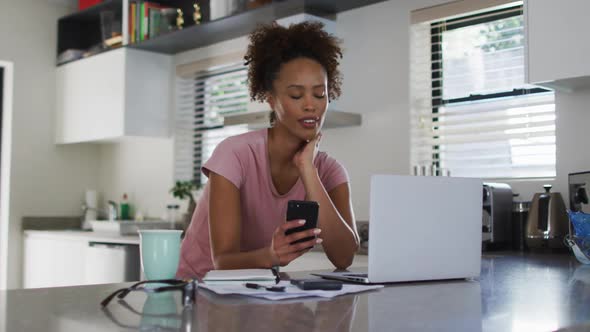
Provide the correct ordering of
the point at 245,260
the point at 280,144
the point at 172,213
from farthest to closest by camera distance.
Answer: the point at 172,213 → the point at 280,144 → the point at 245,260

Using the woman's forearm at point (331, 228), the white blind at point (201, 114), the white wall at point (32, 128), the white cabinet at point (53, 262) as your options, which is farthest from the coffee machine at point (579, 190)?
the white wall at point (32, 128)

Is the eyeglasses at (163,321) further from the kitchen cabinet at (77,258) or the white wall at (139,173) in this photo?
the white wall at (139,173)

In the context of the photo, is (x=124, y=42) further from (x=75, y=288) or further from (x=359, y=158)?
(x=75, y=288)

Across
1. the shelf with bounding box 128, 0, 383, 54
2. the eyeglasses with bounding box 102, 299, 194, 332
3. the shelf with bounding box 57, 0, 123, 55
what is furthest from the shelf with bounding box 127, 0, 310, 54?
the eyeglasses with bounding box 102, 299, 194, 332

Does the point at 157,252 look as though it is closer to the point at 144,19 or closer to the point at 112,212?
the point at 144,19

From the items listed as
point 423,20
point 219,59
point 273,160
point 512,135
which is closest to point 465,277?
point 273,160

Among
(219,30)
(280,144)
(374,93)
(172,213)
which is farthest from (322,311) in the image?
(172,213)

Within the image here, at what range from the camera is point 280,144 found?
77.6 inches

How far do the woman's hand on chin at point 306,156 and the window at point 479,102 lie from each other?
132 centimetres

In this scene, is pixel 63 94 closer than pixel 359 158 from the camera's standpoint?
No

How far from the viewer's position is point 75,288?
4.00 feet

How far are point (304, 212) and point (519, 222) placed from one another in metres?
1.64

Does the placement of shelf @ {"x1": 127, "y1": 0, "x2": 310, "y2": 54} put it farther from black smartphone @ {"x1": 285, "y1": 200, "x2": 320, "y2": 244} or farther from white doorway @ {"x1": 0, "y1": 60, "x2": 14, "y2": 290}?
black smartphone @ {"x1": 285, "y1": 200, "x2": 320, "y2": 244}

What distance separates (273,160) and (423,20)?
1552 millimetres
